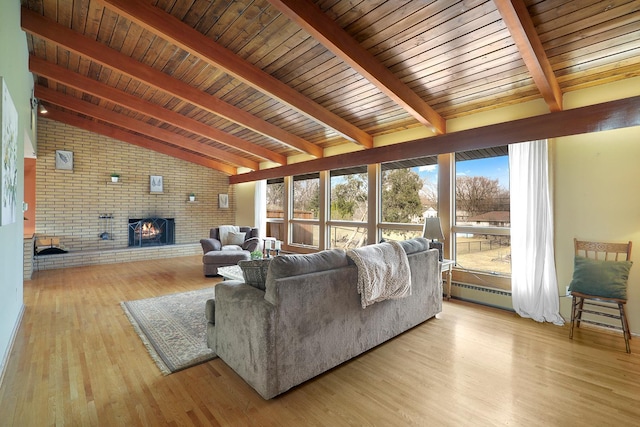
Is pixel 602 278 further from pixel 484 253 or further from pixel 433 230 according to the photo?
pixel 433 230

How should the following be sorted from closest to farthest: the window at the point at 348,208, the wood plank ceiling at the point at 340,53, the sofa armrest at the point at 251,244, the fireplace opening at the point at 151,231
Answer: the wood plank ceiling at the point at 340,53 → the window at the point at 348,208 → the sofa armrest at the point at 251,244 → the fireplace opening at the point at 151,231

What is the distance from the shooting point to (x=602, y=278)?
2.83 meters

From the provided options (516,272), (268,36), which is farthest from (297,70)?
(516,272)

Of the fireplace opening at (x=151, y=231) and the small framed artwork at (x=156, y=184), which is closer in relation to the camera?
the fireplace opening at (x=151, y=231)

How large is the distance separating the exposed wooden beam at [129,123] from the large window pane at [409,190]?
13.1 ft

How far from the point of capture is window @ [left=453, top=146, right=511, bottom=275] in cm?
389

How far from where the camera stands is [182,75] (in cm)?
404

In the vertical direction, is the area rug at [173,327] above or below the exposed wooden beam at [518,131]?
below

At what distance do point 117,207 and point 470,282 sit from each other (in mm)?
7693

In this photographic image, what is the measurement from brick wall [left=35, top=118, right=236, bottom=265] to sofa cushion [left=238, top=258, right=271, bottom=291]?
19.8 ft

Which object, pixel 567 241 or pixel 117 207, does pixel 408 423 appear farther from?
pixel 117 207

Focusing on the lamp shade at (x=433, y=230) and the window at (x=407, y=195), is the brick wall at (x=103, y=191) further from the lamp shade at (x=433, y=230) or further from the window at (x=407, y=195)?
the lamp shade at (x=433, y=230)

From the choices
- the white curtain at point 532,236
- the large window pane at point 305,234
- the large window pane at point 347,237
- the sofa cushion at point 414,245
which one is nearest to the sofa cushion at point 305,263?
the sofa cushion at point 414,245

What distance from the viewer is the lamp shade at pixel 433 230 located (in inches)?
154
